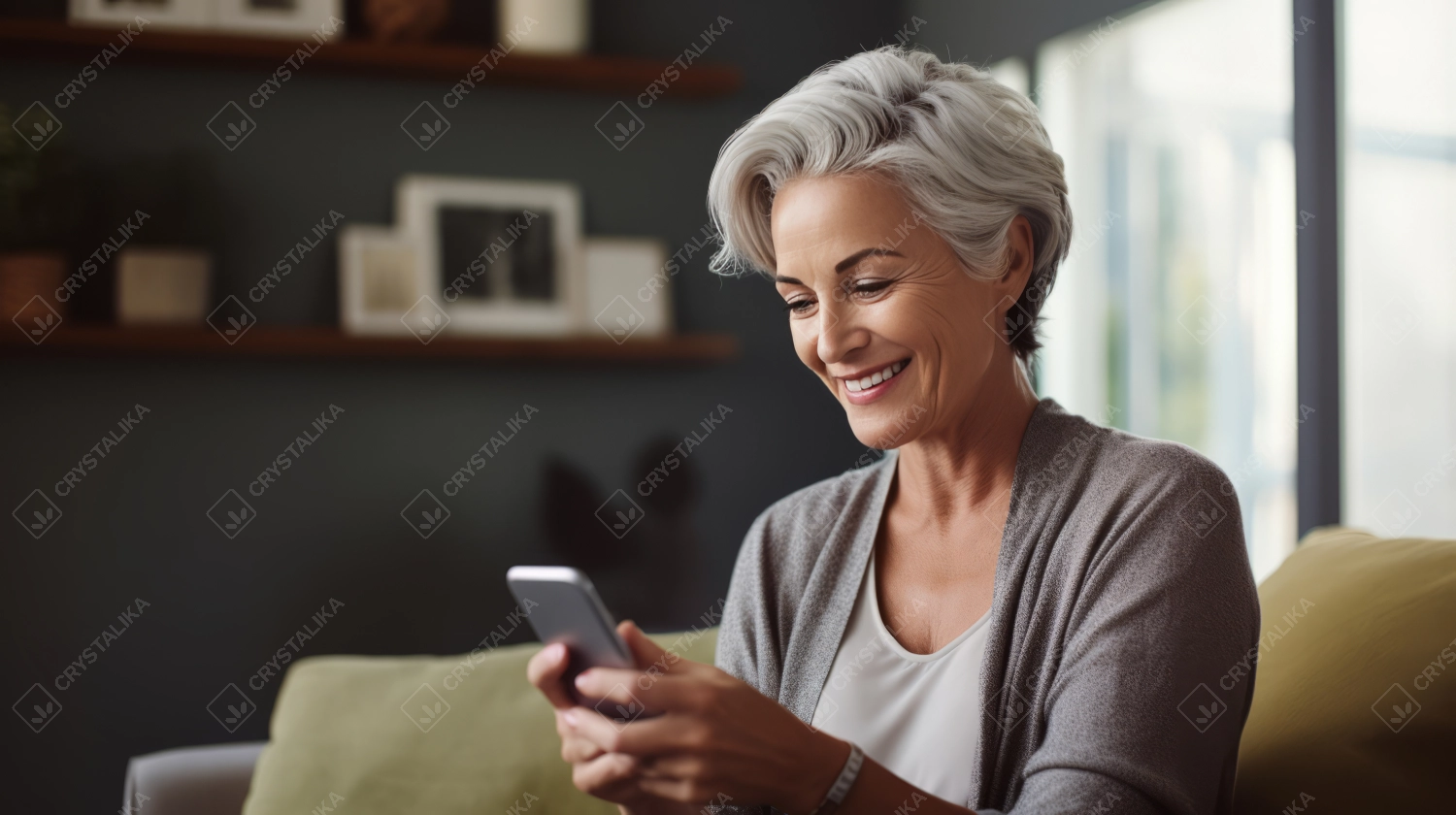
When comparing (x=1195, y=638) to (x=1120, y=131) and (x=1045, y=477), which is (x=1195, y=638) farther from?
(x=1120, y=131)

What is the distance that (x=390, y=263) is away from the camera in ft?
9.96

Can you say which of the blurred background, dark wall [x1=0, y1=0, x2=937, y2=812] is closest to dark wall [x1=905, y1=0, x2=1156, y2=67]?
the blurred background

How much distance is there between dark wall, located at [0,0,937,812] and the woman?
1728 millimetres

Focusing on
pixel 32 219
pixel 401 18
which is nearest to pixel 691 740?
pixel 32 219

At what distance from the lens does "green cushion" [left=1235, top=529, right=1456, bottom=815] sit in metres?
1.14

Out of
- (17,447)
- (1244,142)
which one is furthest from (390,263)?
(1244,142)

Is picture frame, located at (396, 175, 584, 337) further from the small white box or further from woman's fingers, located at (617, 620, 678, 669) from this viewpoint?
woman's fingers, located at (617, 620, 678, 669)

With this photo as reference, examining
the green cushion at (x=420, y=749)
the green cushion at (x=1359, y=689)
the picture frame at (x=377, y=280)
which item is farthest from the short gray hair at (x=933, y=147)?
the picture frame at (x=377, y=280)

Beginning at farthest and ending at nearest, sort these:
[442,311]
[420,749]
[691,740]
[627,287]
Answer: [627,287]
[442,311]
[420,749]
[691,740]

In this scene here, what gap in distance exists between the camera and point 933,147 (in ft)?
4.26

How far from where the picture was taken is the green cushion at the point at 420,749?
5.69 ft

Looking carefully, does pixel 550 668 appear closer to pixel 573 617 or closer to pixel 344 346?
pixel 573 617

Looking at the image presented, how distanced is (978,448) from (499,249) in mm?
2021

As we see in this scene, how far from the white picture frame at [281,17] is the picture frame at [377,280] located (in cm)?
50
